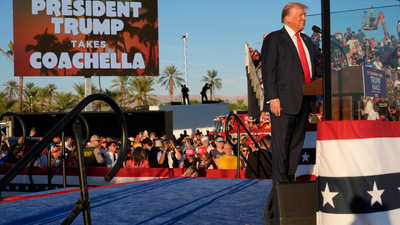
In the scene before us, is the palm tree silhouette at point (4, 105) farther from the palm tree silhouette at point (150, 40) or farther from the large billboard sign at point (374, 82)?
the large billboard sign at point (374, 82)

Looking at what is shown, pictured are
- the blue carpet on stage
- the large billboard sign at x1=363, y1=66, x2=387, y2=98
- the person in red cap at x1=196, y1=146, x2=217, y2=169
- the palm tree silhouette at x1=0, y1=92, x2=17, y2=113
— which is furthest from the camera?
the palm tree silhouette at x1=0, y1=92, x2=17, y2=113

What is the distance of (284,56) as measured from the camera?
7.92 feet

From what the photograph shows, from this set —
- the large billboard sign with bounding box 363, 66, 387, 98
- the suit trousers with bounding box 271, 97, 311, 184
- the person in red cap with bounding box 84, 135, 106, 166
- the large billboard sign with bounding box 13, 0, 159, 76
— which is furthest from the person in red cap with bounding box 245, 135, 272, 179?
the large billboard sign with bounding box 13, 0, 159, 76

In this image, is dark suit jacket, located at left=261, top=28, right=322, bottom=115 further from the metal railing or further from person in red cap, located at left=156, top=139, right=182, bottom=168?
person in red cap, located at left=156, top=139, right=182, bottom=168

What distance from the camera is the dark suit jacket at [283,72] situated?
7.70 feet

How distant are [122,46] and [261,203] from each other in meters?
16.3

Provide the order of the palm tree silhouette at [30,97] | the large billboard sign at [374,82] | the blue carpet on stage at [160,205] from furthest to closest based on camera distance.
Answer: the palm tree silhouette at [30,97], the blue carpet on stage at [160,205], the large billboard sign at [374,82]

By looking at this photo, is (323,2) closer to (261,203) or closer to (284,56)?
(284,56)

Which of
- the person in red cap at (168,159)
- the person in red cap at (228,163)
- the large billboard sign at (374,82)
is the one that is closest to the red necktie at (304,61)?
the large billboard sign at (374,82)

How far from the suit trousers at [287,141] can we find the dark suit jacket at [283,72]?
72 millimetres

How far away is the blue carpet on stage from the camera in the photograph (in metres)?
2.81

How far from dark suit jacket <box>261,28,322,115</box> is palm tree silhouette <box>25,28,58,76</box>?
1739cm

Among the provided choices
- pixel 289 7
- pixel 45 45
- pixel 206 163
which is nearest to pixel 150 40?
pixel 45 45

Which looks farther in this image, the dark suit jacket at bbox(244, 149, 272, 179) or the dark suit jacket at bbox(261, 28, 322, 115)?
the dark suit jacket at bbox(244, 149, 272, 179)
